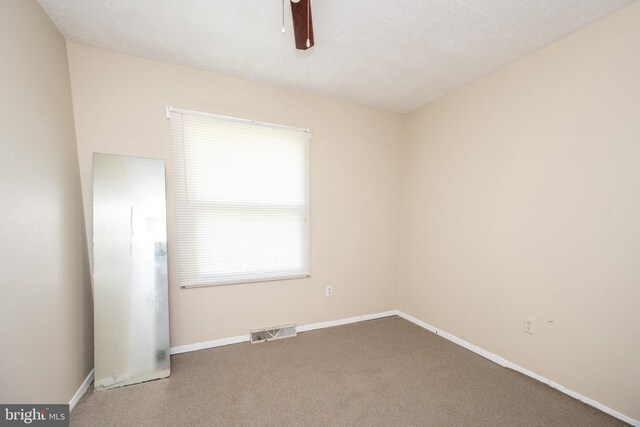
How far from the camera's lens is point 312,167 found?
109 inches

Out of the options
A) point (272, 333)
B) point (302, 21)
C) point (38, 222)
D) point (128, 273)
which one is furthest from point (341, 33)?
point (272, 333)

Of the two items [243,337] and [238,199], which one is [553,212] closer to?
[238,199]

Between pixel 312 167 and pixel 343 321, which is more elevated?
pixel 312 167

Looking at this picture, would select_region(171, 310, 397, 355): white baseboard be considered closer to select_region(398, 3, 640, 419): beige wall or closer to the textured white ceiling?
select_region(398, 3, 640, 419): beige wall

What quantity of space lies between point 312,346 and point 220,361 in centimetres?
82

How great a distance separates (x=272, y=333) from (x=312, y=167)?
1.77 meters

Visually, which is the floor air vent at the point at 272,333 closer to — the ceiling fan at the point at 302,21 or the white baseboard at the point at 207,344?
the white baseboard at the point at 207,344

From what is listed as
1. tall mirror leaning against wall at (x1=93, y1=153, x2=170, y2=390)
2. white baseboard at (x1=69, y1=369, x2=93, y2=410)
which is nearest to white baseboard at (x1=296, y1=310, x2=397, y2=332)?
tall mirror leaning against wall at (x1=93, y1=153, x2=170, y2=390)

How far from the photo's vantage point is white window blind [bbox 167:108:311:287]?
7.48 feet

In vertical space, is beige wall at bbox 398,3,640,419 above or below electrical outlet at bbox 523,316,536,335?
above

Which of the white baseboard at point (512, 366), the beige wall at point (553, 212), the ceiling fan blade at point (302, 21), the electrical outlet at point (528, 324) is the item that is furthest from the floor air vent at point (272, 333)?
the ceiling fan blade at point (302, 21)

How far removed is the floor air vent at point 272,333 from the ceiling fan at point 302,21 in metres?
2.46

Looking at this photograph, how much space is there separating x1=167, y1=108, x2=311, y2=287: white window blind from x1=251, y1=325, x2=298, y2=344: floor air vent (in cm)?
52
